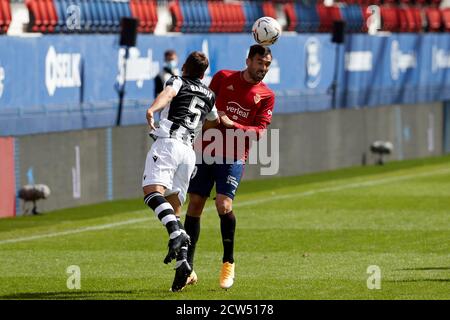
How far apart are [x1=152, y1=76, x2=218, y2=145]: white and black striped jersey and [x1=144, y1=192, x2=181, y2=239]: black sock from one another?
0.55 meters

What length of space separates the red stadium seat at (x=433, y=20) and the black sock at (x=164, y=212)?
30673 millimetres

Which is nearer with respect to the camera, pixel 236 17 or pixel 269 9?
pixel 236 17

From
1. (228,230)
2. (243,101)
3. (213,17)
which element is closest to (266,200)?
(243,101)

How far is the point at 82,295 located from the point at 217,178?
5.33 feet

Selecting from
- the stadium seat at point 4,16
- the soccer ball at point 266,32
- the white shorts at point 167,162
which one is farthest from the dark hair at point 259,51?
the stadium seat at point 4,16

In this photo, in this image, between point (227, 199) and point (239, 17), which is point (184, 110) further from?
point (239, 17)

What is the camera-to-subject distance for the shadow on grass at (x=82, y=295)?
37.9ft

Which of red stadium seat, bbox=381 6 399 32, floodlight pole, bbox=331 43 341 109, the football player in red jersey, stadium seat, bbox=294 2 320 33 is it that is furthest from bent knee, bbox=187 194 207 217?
red stadium seat, bbox=381 6 399 32

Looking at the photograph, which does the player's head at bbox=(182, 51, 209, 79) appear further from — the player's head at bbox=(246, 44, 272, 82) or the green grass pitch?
the green grass pitch

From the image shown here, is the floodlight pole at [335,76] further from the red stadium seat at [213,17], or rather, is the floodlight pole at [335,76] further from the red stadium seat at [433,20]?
the red stadium seat at [433,20]

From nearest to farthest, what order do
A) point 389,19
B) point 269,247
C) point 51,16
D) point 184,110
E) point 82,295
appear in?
point 82,295
point 184,110
point 269,247
point 51,16
point 389,19

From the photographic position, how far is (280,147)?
26125 millimetres
